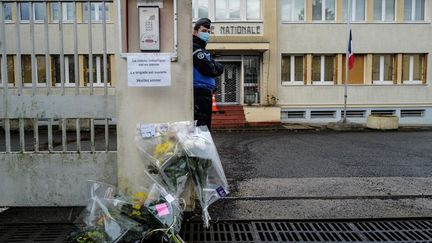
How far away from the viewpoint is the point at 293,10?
2170 centimetres

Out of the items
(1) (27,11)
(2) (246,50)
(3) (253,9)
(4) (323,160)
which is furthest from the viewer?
(3) (253,9)

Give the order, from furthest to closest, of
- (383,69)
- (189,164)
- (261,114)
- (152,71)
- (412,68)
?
(412,68) < (383,69) < (261,114) < (152,71) < (189,164)

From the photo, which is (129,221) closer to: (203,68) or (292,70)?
(203,68)

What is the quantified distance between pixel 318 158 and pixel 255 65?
1314 centimetres

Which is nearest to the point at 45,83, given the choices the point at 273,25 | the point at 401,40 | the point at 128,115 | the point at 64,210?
the point at 128,115

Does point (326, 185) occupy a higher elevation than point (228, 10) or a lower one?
lower

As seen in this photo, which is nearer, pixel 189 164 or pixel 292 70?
pixel 189 164

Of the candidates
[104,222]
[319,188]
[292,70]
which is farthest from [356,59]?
[104,222]

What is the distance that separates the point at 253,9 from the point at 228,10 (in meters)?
1.28

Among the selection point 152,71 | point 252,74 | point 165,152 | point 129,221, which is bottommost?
point 129,221

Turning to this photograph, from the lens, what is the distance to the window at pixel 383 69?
22.0 metres

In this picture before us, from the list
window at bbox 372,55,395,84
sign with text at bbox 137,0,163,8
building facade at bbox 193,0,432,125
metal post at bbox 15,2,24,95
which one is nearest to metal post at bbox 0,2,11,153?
metal post at bbox 15,2,24,95

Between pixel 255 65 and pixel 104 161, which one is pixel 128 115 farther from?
pixel 255 65

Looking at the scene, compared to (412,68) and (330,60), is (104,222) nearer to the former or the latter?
(330,60)
